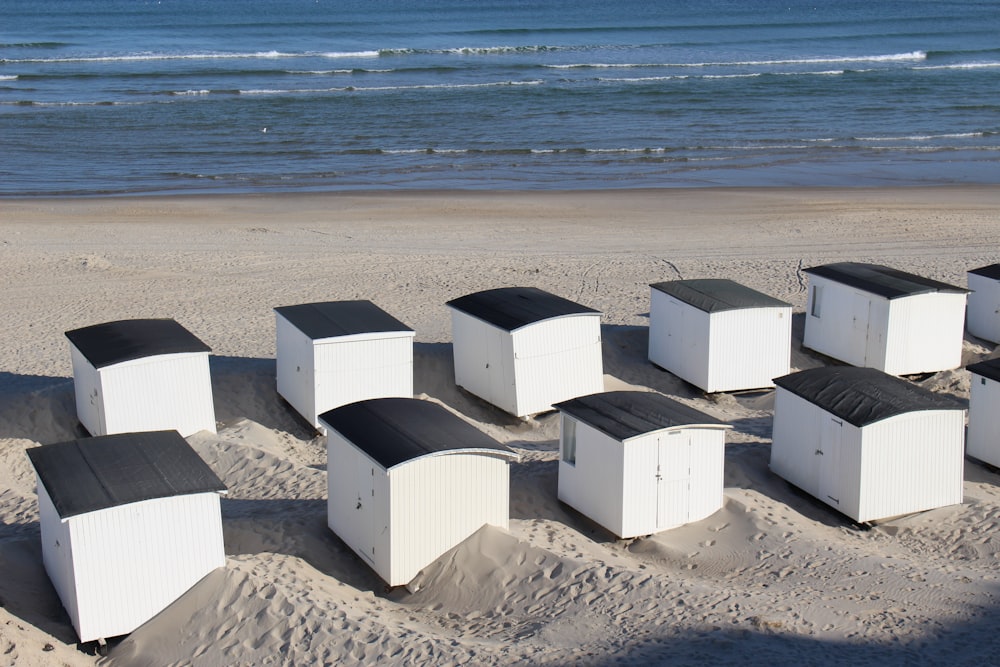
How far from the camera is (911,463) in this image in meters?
14.7

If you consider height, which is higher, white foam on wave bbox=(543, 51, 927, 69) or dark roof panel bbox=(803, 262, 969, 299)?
white foam on wave bbox=(543, 51, 927, 69)

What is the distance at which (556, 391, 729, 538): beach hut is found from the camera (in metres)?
13.8

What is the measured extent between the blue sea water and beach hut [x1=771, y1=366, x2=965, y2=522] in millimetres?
21513

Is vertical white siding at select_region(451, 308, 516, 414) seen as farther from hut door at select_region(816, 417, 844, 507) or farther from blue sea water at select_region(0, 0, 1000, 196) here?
blue sea water at select_region(0, 0, 1000, 196)

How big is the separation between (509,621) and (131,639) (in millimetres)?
3836

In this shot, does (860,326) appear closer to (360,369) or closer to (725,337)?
(725,337)

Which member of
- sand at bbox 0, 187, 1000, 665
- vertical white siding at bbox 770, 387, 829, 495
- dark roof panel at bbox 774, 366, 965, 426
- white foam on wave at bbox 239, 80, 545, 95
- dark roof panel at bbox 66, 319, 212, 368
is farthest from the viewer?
white foam on wave at bbox 239, 80, 545, 95

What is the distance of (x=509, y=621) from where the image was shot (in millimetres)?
11953

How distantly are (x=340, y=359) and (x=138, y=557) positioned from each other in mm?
5663

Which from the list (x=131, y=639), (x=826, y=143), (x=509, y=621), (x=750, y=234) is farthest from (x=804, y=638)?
(x=826, y=143)

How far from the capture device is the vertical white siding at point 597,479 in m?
13.8

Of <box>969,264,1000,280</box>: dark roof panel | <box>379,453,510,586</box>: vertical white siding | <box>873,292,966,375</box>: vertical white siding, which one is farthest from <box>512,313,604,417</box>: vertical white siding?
<box>969,264,1000,280</box>: dark roof panel

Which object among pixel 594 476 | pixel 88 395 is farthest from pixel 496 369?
pixel 88 395

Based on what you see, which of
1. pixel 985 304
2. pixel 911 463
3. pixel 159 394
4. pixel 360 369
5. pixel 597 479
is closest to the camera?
pixel 597 479
